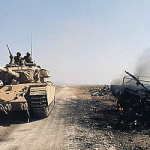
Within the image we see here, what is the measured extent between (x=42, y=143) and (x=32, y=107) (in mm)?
4379

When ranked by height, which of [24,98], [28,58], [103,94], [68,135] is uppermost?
[28,58]

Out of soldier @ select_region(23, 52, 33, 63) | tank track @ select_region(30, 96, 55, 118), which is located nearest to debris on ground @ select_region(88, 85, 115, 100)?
soldier @ select_region(23, 52, 33, 63)

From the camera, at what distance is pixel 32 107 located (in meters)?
12.3

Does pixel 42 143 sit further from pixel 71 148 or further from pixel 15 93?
pixel 15 93

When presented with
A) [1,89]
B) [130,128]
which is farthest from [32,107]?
[130,128]

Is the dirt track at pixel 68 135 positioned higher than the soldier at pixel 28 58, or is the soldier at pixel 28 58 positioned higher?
the soldier at pixel 28 58

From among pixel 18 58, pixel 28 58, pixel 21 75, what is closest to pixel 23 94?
pixel 21 75

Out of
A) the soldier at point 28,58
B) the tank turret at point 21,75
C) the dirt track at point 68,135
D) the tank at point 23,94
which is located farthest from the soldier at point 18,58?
the dirt track at point 68,135

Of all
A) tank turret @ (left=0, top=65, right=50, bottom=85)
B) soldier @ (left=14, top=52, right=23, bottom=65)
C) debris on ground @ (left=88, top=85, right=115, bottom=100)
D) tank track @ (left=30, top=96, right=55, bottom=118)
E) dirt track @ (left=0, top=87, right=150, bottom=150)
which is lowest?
debris on ground @ (left=88, top=85, right=115, bottom=100)

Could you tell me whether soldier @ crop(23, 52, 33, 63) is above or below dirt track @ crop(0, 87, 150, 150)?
above

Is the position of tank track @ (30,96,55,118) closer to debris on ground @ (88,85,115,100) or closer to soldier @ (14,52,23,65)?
soldier @ (14,52,23,65)

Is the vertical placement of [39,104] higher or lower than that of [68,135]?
higher

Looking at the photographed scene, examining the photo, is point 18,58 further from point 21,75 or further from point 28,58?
point 21,75

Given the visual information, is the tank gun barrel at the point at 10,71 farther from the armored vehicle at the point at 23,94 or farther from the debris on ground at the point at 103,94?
the debris on ground at the point at 103,94
